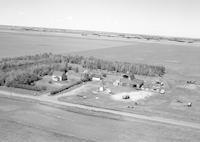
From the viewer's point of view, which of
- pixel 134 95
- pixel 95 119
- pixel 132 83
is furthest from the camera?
pixel 132 83

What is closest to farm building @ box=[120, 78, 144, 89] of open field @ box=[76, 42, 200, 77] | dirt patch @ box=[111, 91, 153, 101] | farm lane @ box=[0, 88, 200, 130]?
dirt patch @ box=[111, 91, 153, 101]

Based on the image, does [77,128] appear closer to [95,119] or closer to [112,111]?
[95,119]

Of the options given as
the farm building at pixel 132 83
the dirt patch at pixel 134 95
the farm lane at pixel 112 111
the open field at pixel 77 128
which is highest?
the farm building at pixel 132 83

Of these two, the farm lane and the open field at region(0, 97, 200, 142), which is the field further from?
the farm lane

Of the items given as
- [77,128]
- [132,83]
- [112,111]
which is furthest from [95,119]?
[132,83]

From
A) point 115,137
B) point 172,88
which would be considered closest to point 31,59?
point 172,88

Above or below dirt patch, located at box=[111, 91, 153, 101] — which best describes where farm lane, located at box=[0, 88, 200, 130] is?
below

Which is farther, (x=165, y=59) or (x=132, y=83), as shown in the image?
(x=165, y=59)

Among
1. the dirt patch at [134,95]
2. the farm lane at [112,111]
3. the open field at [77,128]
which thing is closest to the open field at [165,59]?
the dirt patch at [134,95]

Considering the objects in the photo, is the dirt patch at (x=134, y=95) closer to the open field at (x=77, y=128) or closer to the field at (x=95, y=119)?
the field at (x=95, y=119)

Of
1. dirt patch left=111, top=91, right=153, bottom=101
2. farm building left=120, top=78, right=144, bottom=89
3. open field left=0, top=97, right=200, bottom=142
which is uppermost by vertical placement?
farm building left=120, top=78, right=144, bottom=89

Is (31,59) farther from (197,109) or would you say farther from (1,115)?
(197,109)

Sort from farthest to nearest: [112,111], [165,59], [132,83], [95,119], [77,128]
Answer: [165,59]
[132,83]
[112,111]
[95,119]
[77,128]
